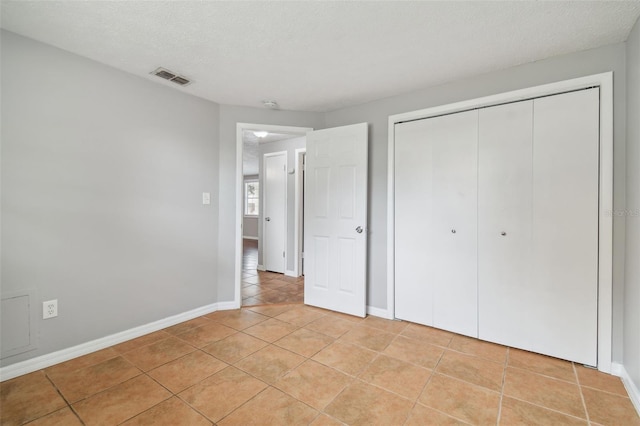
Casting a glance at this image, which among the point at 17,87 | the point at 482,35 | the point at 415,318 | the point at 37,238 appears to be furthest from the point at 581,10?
the point at 37,238

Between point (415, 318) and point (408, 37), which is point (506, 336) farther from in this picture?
point (408, 37)

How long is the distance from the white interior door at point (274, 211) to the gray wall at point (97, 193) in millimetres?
1923

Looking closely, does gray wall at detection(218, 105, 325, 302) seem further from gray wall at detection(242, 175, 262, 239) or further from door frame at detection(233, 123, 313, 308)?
gray wall at detection(242, 175, 262, 239)

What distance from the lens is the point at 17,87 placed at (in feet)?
6.32

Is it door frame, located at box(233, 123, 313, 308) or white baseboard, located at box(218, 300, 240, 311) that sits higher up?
door frame, located at box(233, 123, 313, 308)

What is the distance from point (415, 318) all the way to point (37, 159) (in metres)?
3.35

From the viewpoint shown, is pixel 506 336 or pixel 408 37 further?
pixel 506 336

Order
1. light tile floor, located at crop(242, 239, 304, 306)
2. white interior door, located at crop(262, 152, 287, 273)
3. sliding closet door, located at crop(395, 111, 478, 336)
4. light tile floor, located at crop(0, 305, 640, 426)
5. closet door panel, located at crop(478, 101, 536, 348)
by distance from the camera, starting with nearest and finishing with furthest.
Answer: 1. light tile floor, located at crop(0, 305, 640, 426)
2. closet door panel, located at crop(478, 101, 536, 348)
3. sliding closet door, located at crop(395, 111, 478, 336)
4. light tile floor, located at crop(242, 239, 304, 306)
5. white interior door, located at crop(262, 152, 287, 273)

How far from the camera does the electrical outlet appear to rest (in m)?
2.06

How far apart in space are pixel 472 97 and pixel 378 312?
7.44 ft

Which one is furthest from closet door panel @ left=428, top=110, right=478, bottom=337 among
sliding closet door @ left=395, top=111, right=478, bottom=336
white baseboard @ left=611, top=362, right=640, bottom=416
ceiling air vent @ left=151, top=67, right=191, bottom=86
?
ceiling air vent @ left=151, top=67, right=191, bottom=86

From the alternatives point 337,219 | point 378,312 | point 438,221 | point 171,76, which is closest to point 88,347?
point 171,76

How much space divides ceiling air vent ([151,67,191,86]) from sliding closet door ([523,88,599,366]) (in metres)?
2.98

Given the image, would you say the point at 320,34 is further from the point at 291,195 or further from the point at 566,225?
the point at 291,195
